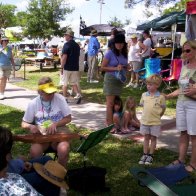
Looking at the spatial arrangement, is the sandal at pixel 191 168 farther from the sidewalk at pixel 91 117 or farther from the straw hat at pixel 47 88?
the straw hat at pixel 47 88

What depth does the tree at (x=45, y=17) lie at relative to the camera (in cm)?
2714

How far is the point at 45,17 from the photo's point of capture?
2742cm

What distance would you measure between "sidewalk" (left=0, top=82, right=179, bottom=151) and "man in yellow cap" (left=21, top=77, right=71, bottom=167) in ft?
6.99

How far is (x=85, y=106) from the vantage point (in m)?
9.19

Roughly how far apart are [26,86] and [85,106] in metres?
4.02

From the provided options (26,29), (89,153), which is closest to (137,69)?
(89,153)

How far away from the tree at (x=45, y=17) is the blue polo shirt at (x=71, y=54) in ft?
59.5

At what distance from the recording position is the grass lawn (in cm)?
434

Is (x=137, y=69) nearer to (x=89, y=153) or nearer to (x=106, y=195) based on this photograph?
(x=89, y=153)

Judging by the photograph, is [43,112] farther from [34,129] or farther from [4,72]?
[4,72]

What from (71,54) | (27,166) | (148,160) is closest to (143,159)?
(148,160)

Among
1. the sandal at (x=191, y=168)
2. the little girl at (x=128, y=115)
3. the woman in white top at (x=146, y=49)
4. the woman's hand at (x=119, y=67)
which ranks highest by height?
the woman in white top at (x=146, y=49)

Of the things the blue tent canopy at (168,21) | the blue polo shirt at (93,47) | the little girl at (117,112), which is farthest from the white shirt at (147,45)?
the little girl at (117,112)

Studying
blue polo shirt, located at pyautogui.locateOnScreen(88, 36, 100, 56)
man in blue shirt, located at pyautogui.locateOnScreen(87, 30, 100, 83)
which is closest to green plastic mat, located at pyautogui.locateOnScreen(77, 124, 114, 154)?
man in blue shirt, located at pyautogui.locateOnScreen(87, 30, 100, 83)
